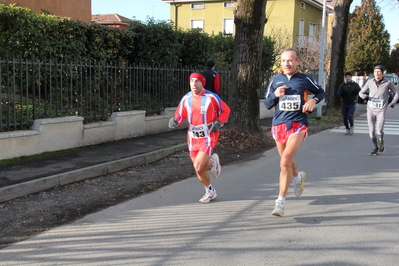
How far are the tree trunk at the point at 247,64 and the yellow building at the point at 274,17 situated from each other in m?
22.6

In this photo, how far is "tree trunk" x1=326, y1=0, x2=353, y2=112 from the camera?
63.1ft

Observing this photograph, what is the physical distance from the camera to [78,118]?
9188mm

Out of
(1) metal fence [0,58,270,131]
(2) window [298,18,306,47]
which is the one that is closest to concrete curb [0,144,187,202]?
(1) metal fence [0,58,270,131]

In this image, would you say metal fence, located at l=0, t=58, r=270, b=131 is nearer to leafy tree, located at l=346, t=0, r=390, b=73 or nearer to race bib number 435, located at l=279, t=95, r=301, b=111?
race bib number 435, located at l=279, t=95, r=301, b=111

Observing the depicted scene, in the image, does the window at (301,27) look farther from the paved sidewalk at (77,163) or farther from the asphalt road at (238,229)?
the asphalt road at (238,229)

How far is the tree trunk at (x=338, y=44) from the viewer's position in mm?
19234

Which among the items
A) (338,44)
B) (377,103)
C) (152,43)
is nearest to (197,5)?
(338,44)

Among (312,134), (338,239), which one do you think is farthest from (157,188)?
(312,134)

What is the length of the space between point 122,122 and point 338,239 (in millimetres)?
Result: 7099

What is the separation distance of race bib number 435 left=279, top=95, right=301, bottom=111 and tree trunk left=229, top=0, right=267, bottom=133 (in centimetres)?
524

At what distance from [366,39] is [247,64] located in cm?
4038

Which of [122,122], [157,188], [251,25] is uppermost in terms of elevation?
[251,25]

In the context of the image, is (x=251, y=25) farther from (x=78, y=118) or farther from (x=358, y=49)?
(x=358, y=49)

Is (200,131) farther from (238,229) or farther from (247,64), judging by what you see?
(247,64)
